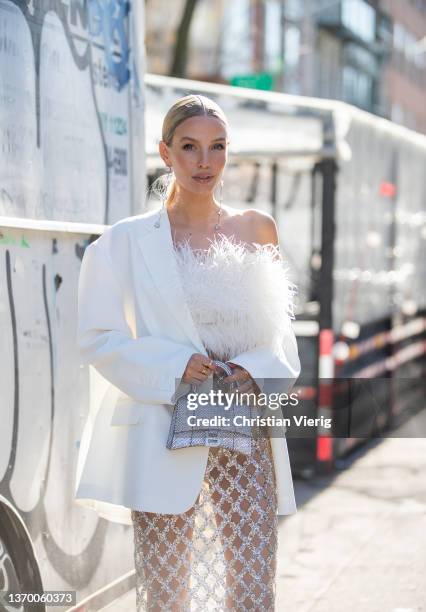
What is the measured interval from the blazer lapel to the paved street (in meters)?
1.91

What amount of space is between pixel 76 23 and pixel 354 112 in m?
4.32

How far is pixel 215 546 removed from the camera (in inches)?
135

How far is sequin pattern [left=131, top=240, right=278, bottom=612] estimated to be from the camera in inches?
133

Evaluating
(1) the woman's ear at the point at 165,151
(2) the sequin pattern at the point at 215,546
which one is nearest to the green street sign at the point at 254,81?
(1) the woman's ear at the point at 165,151

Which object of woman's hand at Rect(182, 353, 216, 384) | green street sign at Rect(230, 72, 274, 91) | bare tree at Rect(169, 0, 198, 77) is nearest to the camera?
woman's hand at Rect(182, 353, 216, 384)

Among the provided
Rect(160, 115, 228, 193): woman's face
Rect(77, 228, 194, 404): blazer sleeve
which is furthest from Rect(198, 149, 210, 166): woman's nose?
Rect(77, 228, 194, 404): blazer sleeve

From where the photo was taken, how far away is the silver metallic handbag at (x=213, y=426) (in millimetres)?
3342

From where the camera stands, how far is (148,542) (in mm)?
3408

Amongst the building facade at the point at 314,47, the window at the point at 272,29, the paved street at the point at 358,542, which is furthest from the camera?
the window at the point at 272,29

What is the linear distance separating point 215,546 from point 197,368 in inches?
22.2

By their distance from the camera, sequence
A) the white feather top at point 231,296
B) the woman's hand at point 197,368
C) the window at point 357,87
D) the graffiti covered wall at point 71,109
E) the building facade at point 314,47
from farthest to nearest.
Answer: the window at point 357,87 < the building facade at point 314,47 < the graffiti covered wall at point 71,109 < the white feather top at point 231,296 < the woman's hand at point 197,368

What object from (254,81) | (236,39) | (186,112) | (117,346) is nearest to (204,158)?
(186,112)

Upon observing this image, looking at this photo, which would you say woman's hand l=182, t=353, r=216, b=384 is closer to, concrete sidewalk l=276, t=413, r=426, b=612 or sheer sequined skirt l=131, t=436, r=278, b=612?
sheer sequined skirt l=131, t=436, r=278, b=612

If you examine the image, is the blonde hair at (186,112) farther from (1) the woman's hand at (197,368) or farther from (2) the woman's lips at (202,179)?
(1) the woman's hand at (197,368)
